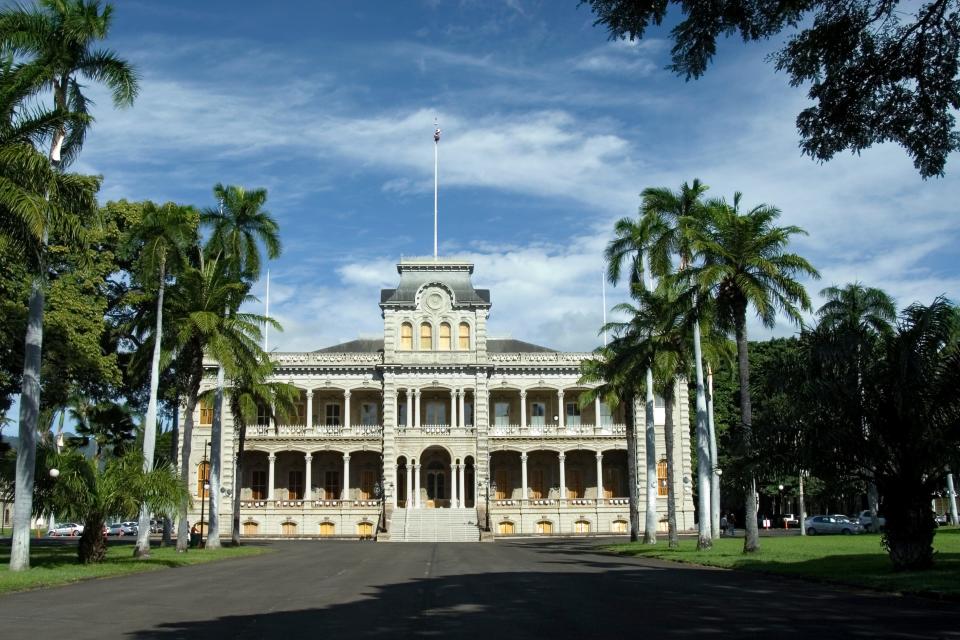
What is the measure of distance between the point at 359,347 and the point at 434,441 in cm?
1048

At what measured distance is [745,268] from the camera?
32625 mm

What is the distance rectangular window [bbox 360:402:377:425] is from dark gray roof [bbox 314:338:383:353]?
393 cm

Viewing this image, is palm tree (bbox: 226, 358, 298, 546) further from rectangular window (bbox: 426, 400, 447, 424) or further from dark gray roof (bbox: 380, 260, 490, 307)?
rectangular window (bbox: 426, 400, 447, 424)

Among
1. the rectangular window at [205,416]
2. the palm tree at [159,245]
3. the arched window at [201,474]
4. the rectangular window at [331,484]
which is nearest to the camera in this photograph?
the palm tree at [159,245]

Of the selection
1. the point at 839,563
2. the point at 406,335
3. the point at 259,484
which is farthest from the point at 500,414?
the point at 839,563

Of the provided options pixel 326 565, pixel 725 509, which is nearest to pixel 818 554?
pixel 326 565

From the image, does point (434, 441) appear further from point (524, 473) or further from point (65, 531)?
point (65, 531)

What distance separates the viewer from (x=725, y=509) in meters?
86.8

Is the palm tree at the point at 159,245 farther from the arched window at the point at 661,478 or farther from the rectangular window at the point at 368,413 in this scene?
the arched window at the point at 661,478

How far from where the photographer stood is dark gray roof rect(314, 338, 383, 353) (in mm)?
66750

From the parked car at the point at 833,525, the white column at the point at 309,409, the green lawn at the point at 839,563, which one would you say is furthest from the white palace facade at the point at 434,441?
the green lawn at the point at 839,563

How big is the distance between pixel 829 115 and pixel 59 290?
30.7 metres

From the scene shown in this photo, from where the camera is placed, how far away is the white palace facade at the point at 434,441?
60781mm

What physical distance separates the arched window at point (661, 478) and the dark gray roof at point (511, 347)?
10963 mm
